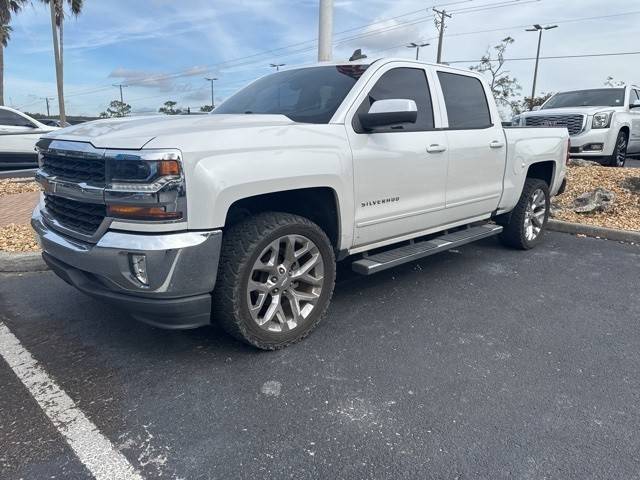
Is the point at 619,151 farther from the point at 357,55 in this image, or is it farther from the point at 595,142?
the point at 357,55

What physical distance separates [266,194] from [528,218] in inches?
148

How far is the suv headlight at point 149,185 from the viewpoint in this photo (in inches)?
100

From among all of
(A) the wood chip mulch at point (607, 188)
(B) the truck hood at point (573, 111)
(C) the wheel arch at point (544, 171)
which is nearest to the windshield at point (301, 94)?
(C) the wheel arch at point (544, 171)

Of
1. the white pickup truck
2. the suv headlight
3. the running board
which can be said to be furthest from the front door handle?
the suv headlight

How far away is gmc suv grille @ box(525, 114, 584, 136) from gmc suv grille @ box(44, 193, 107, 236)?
32.2 feet

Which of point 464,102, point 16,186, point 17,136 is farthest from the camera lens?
point 17,136

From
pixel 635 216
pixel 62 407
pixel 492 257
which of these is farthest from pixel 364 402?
pixel 635 216

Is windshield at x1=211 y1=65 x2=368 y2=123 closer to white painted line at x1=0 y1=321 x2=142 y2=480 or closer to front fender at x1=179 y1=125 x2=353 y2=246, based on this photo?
front fender at x1=179 y1=125 x2=353 y2=246

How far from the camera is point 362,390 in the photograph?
110 inches

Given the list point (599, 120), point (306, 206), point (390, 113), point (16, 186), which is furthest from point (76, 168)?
point (599, 120)

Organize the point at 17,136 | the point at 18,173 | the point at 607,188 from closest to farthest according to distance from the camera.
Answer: the point at 607,188 → the point at 17,136 → the point at 18,173

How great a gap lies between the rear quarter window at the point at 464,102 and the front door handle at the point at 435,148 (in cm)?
33

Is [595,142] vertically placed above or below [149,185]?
above

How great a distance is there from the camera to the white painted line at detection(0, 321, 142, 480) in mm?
2162
